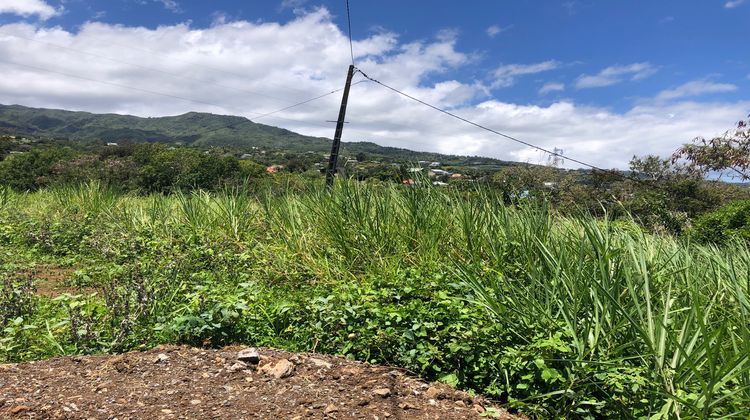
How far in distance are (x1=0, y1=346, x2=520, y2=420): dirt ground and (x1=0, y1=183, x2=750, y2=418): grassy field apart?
0.21 m

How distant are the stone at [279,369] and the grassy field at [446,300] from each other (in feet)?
1.23

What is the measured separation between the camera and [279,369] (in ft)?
8.09

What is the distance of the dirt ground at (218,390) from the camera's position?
2.06 metres

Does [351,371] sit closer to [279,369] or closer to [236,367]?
[279,369]

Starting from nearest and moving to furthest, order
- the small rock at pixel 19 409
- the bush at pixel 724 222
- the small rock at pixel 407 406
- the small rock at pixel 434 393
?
1. the small rock at pixel 19 409
2. the small rock at pixel 407 406
3. the small rock at pixel 434 393
4. the bush at pixel 724 222

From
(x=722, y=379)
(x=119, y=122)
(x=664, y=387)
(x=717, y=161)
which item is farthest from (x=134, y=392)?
(x=119, y=122)

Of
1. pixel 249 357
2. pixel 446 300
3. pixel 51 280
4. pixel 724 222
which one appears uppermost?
pixel 724 222

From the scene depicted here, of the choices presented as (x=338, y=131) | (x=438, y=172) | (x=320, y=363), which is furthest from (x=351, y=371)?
(x=338, y=131)

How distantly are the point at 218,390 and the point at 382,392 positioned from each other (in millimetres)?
808

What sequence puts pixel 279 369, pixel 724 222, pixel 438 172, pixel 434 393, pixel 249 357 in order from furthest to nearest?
pixel 724 222 → pixel 438 172 → pixel 249 357 → pixel 279 369 → pixel 434 393

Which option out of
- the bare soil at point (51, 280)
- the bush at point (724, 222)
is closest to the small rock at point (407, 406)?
the bare soil at point (51, 280)

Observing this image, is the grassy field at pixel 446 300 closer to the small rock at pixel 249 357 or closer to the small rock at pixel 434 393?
the small rock at pixel 434 393

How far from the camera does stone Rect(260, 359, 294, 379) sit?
7.98 ft

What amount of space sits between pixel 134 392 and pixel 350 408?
1.04m
